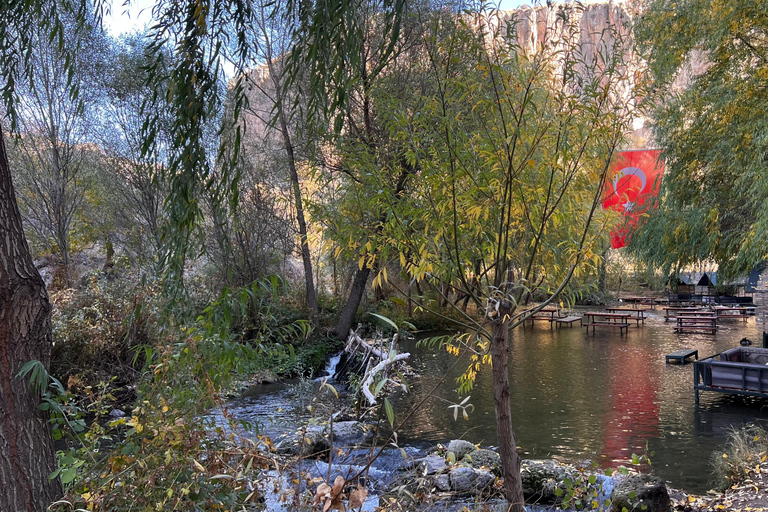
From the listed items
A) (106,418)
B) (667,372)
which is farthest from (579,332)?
(106,418)

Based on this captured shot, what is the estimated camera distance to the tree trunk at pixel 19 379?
8.00 ft

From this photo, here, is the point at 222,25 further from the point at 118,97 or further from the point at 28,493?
the point at 118,97

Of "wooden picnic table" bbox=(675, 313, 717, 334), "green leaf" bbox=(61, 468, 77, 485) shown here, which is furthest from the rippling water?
"wooden picnic table" bbox=(675, 313, 717, 334)

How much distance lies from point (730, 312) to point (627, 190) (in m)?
22.9

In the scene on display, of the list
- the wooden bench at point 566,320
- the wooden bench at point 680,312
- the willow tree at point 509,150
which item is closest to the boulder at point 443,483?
the willow tree at point 509,150

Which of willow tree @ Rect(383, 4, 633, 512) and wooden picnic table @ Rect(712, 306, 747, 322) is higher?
willow tree @ Rect(383, 4, 633, 512)

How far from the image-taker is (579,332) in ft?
60.8

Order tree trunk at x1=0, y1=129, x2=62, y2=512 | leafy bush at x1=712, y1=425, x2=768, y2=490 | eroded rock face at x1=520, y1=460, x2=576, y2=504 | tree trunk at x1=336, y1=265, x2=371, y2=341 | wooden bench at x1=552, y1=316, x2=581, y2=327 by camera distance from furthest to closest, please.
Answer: wooden bench at x1=552, y1=316, x2=581, y2=327 < tree trunk at x1=336, y1=265, x2=371, y2=341 < leafy bush at x1=712, y1=425, x2=768, y2=490 < eroded rock face at x1=520, y1=460, x2=576, y2=504 < tree trunk at x1=0, y1=129, x2=62, y2=512

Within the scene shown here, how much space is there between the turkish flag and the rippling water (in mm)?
2013

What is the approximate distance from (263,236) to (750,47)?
10.8 metres

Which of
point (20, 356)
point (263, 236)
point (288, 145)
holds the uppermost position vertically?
point (288, 145)

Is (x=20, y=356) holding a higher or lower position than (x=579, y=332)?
higher

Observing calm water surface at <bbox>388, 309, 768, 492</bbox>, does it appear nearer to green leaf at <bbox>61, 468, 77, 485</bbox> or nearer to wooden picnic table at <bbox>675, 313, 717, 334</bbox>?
wooden picnic table at <bbox>675, 313, 717, 334</bbox>

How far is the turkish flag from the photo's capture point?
354 cm
